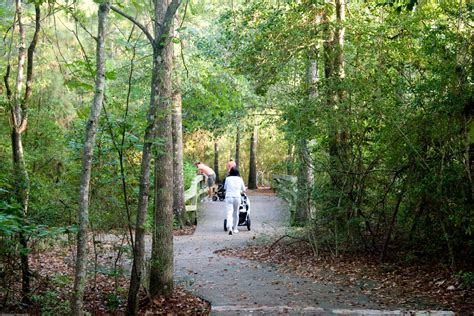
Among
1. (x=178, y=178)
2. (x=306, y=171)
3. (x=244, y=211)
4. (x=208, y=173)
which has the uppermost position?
(x=208, y=173)

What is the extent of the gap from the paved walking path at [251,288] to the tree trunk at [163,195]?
0.54m

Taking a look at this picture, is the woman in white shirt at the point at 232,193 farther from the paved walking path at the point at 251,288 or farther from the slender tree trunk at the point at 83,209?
the slender tree trunk at the point at 83,209

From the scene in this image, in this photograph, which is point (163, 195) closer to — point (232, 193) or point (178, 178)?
point (232, 193)

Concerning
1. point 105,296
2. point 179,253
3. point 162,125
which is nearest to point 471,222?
point 162,125

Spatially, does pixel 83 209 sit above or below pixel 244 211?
above

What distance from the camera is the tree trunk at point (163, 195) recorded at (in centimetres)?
738

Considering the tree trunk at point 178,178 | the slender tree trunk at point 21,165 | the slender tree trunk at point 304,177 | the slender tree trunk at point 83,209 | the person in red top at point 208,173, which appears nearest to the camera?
the slender tree trunk at point 83,209

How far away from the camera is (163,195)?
7648 millimetres

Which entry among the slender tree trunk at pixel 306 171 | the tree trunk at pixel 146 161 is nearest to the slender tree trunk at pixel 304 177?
the slender tree trunk at pixel 306 171

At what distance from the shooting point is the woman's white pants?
15227 mm

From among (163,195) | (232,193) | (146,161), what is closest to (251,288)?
(163,195)

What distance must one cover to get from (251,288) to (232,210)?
22.1 ft

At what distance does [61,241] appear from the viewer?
24.8 ft

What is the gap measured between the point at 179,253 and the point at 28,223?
19.5 ft
